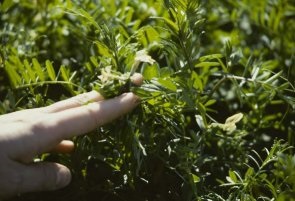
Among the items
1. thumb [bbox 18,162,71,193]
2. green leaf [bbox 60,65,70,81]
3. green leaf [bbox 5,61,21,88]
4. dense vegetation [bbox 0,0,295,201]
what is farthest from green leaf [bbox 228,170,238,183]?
green leaf [bbox 5,61,21,88]

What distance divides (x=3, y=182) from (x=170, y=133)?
431 mm

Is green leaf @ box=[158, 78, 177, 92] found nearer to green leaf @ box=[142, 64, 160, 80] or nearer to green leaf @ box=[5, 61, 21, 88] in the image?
green leaf @ box=[142, 64, 160, 80]

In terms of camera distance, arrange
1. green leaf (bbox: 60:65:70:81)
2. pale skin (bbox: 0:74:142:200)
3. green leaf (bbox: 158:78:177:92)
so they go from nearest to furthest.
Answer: pale skin (bbox: 0:74:142:200), green leaf (bbox: 158:78:177:92), green leaf (bbox: 60:65:70:81)

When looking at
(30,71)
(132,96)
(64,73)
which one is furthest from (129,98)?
(30,71)

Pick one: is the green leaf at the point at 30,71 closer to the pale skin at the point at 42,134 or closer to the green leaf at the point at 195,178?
the pale skin at the point at 42,134

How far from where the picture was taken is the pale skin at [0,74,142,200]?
1.04 metres

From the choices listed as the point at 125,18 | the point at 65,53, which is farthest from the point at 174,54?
the point at 65,53

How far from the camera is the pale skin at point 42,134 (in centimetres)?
104

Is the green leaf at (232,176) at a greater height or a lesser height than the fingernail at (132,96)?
lesser

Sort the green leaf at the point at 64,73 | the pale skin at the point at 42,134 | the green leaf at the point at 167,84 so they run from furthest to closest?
the green leaf at the point at 64,73 → the green leaf at the point at 167,84 → the pale skin at the point at 42,134

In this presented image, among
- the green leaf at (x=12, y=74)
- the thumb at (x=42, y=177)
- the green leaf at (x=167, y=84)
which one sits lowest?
the thumb at (x=42, y=177)

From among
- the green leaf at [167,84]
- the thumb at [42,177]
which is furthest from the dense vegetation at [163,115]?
the thumb at [42,177]

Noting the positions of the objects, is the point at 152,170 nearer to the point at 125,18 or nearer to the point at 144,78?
the point at 144,78

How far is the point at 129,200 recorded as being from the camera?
1.23 meters
